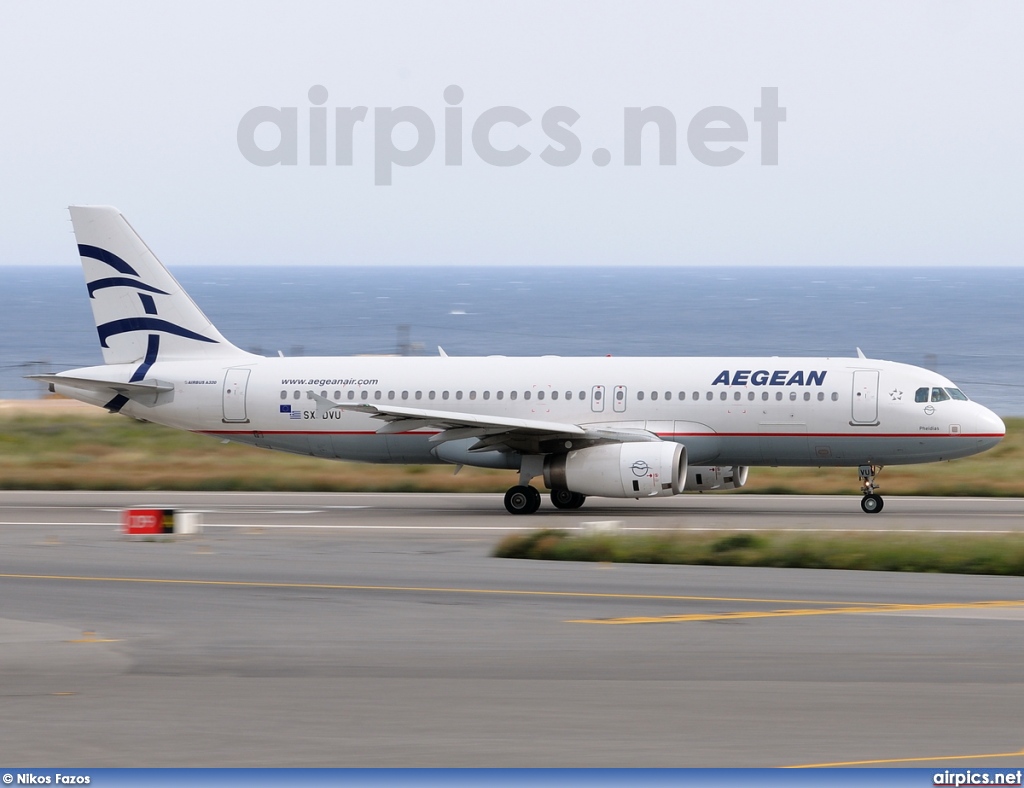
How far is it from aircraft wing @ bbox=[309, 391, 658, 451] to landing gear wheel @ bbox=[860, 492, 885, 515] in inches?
181

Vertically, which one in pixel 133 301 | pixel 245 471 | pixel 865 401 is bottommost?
pixel 245 471

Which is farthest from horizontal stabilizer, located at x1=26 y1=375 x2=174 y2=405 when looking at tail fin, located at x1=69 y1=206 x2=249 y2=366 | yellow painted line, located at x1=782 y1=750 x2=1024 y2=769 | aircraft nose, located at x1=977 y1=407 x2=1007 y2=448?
yellow painted line, located at x1=782 y1=750 x2=1024 y2=769

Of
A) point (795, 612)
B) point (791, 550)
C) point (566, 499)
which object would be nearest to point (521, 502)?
point (566, 499)

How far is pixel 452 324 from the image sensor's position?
19112 cm

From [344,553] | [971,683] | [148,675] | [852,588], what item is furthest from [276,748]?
[344,553]

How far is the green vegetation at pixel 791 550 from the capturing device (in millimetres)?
20328

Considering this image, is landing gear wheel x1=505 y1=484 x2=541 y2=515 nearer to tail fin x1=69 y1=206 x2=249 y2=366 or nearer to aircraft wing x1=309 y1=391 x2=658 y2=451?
aircraft wing x1=309 y1=391 x2=658 y2=451

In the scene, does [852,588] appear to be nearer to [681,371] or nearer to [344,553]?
[344,553]

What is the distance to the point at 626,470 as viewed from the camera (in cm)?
2864

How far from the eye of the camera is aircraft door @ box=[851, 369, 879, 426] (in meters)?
29.8

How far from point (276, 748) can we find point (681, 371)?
21.4 metres

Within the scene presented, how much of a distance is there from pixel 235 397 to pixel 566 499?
794cm

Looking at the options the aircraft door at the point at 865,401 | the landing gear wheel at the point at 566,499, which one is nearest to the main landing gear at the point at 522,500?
the landing gear wheel at the point at 566,499

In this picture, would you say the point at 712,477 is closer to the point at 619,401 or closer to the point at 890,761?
the point at 619,401
